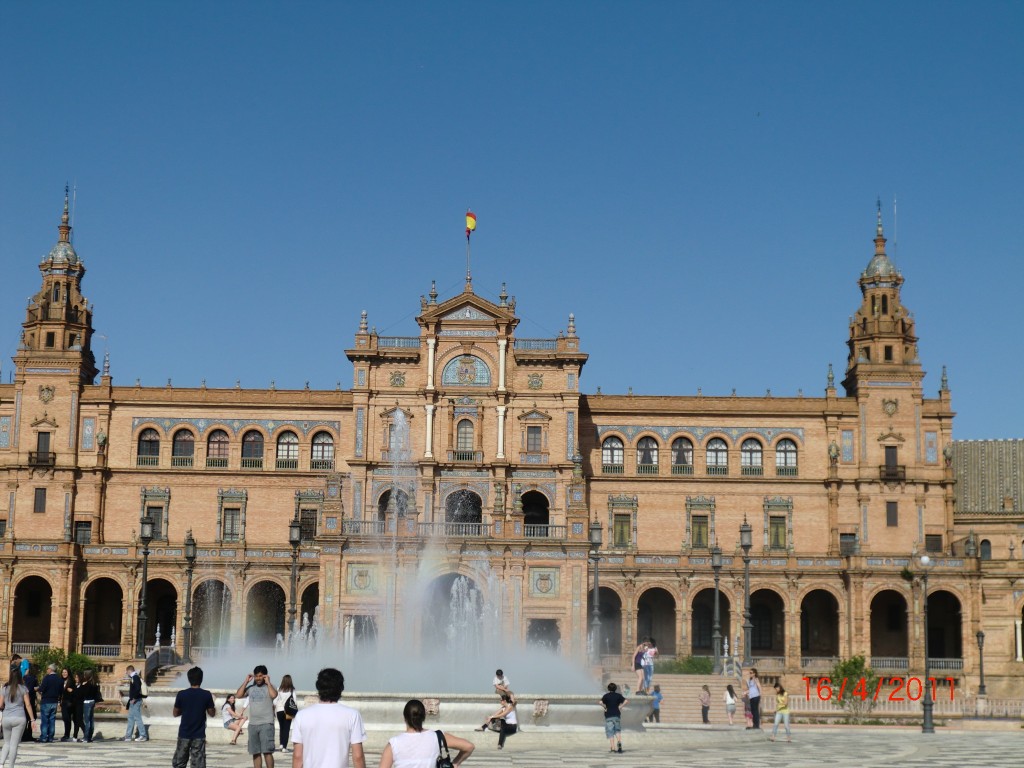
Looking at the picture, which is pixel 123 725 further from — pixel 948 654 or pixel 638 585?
pixel 948 654

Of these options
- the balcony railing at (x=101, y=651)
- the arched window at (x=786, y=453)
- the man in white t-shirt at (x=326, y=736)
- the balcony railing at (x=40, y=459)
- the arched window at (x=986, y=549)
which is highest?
the arched window at (x=786, y=453)

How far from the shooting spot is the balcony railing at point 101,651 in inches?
2477

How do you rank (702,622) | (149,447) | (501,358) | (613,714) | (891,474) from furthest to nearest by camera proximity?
1. (149,447)
2. (891,474)
3. (702,622)
4. (501,358)
5. (613,714)

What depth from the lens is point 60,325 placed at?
70.9 metres

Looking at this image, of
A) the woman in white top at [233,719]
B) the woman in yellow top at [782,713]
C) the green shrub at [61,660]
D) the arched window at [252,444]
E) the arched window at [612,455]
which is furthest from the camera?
the arched window at [252,444]

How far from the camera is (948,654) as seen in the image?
222 ft

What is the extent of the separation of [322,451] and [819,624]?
25748mm

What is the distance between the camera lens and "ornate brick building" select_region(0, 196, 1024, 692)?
65.6 metres

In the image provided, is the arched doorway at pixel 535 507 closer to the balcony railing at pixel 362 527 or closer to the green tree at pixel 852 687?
the balcony railing at pixel 362 527

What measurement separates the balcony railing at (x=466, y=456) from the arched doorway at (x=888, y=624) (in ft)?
65.0

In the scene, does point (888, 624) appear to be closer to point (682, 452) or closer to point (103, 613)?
point (682, 452)

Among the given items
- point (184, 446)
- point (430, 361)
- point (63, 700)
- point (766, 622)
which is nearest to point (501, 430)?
point (430, 361)
